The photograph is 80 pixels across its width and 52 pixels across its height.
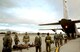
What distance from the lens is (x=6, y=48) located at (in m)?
10.6

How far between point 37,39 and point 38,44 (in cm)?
43

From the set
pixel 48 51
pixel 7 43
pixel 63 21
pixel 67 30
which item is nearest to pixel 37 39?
pixel 48 51

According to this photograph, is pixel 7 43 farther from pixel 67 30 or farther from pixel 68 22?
pixel 67 30

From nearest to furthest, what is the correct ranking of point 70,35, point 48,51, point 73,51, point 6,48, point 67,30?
point 6,48 → point 73,51 → point 48,51 → point 67,30 → point 70,35

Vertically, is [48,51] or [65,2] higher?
[65,2]

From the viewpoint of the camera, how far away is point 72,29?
27.8 m

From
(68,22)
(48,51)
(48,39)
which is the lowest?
(48,51)

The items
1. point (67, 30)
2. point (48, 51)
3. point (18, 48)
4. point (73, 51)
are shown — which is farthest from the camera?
point (67, 30)

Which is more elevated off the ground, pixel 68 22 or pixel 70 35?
pixel 68 22

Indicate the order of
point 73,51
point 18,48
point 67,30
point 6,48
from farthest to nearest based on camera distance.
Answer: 1. point 67,30
2. point 18,48
3. point 73,51
4. point 6,48

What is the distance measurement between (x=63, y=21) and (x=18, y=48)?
22.9 ft

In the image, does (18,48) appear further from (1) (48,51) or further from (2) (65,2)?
(2) (65,2)

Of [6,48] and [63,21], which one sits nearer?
[6,48]

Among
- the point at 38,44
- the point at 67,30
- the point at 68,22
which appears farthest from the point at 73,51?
the point at 67,30
